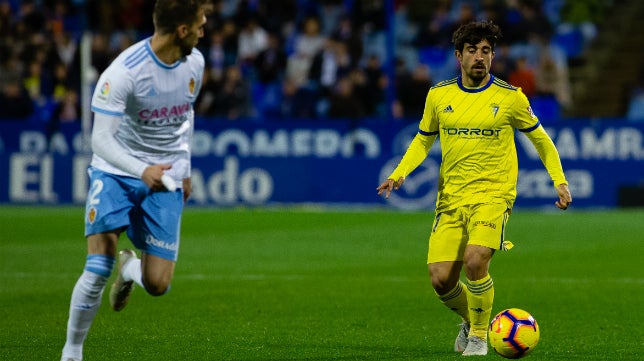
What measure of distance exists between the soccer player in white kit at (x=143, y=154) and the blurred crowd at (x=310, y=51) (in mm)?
13644

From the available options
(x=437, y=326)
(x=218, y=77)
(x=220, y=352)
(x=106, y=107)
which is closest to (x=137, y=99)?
(x=106, y=107)

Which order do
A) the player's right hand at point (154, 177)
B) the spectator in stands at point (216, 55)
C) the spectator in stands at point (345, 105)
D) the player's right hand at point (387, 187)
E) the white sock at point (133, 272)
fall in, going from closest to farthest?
the player's right hand at point (154, 177), the white sock at point (133, 272), the player's right hand at point (387, 187), the spectator in stands at point (345, 105), the spectator in stands at point (216, 55)

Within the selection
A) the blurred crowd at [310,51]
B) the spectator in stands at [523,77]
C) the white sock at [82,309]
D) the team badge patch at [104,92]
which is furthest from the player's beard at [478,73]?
the spectator in stands at [523,77]

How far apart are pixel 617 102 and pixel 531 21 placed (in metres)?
3.31

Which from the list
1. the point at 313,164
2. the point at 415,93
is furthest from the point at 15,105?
the point at 415,93

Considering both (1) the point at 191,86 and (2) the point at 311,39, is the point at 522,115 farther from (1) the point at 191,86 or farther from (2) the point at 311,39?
(2) the point at 311,39

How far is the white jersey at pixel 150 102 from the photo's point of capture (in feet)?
22.2

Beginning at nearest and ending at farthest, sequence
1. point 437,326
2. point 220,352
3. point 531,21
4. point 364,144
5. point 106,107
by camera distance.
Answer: point 106,107
point 220,352
point 437,326
point 364,144
point 531,21

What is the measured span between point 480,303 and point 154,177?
2332 millimetres

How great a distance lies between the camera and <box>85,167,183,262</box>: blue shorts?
22.6 feet

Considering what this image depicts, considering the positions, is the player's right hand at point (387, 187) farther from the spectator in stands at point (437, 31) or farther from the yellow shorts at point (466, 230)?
the spectator in stands at point (437, 31)

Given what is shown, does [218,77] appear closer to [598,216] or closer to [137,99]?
[598,216]

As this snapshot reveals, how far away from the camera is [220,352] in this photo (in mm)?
7777

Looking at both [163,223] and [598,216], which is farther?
[598,216]
